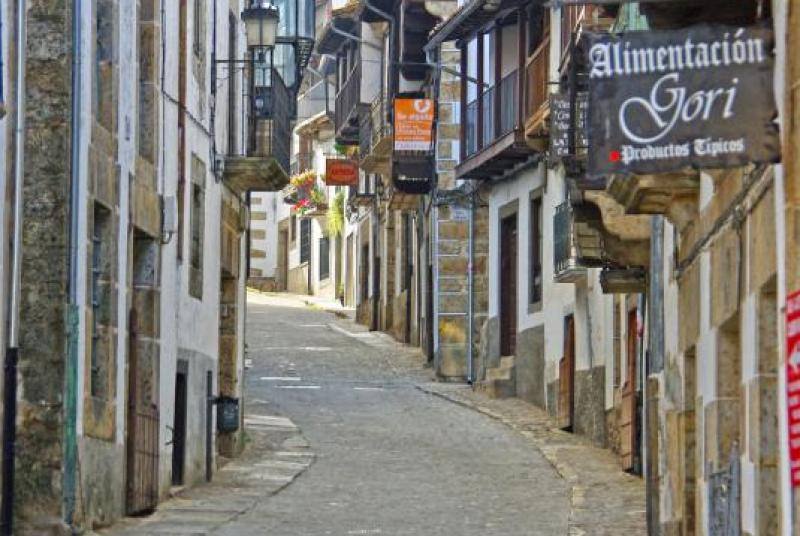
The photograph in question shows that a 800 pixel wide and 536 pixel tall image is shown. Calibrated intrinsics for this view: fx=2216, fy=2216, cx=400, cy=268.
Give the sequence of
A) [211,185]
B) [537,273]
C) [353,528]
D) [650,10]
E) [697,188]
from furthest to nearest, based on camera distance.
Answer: [537,273] → [211,185] → [353,528] → [697,188] → [650,10]

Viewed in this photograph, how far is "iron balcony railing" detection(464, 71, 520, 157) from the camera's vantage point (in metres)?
32.3

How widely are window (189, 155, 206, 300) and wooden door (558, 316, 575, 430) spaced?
658 centimetres

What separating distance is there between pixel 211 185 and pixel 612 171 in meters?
14.8

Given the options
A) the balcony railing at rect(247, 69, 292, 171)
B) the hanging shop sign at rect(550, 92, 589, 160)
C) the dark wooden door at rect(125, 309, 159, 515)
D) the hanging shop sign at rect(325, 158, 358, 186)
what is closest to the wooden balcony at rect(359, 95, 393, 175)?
the hanging shop sign at rect(325, 158, 358, 186)

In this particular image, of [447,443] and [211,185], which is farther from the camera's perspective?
[447,443]

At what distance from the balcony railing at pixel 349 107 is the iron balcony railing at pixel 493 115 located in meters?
13.8

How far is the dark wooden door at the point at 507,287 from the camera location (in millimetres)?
34625

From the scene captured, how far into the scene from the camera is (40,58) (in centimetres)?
1791

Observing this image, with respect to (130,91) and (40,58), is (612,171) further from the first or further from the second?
(130,91)

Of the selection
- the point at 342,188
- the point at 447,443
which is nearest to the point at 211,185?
the point at 447,443

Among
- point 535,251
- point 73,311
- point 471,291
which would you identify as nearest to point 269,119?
point 535,251

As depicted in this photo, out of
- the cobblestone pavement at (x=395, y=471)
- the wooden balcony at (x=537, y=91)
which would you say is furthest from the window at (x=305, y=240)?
the wooden balcony at (x=537, y=91)

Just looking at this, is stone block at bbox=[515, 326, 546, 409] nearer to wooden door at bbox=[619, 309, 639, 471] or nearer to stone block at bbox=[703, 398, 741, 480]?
wooden door at bbox=[619, 309, 639, 471]

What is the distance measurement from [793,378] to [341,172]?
42119 mm
